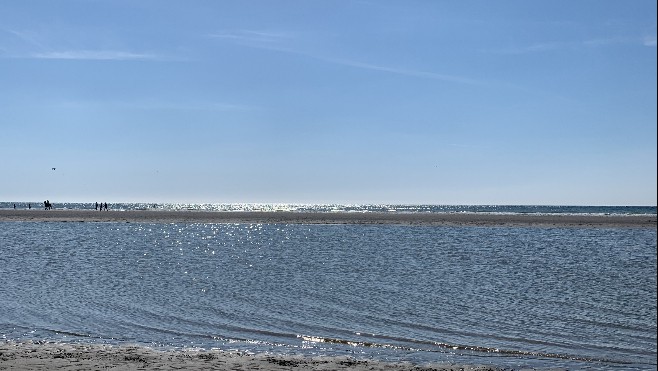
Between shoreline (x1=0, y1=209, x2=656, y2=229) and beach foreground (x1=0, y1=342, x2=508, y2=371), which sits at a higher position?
shoreline (x1=0, y1=209, x2=656, y2=229)

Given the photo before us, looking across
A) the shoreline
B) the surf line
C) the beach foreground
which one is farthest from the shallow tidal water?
the shoreline

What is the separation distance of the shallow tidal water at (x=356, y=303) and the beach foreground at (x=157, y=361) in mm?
1020

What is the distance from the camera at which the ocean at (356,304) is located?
55.8 feet

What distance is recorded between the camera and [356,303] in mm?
24047

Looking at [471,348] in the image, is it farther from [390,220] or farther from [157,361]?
[390,220]

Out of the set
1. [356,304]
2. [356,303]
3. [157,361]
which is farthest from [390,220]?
[157,361]

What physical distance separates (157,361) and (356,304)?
10643mm

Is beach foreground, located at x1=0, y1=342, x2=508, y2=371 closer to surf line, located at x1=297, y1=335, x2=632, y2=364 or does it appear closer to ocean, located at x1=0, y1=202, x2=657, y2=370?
ocean, located at x1=0, y1=202, x2=657, y2=370

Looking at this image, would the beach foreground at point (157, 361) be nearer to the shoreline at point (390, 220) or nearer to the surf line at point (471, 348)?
the surf line at point (471, 348)

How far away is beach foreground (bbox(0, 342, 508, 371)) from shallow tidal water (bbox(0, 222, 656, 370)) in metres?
1.02

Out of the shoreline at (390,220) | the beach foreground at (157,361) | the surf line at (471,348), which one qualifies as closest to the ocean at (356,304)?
the surf line at (471,348)

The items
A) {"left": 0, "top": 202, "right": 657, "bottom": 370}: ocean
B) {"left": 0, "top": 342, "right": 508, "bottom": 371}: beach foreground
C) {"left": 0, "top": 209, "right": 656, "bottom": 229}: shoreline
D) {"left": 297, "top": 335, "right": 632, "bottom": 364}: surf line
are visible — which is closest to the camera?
{"left": 0, "top": 342, "right": 508, "bottom": 371}: beach foreground

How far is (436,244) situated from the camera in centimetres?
5638

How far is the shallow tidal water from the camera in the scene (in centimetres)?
1706
